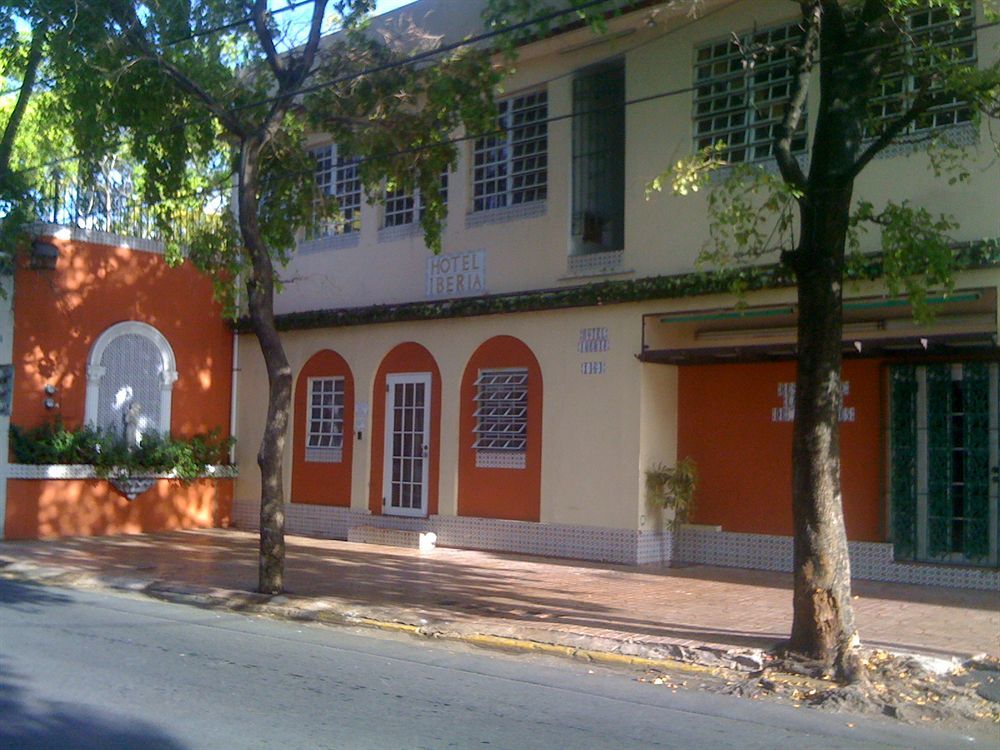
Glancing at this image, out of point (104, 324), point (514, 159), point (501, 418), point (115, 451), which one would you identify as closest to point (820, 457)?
point (501, 418)

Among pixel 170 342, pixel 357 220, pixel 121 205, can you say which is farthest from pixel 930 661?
pixel 121 205

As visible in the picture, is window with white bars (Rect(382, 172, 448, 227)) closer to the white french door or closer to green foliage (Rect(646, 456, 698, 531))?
the white french door

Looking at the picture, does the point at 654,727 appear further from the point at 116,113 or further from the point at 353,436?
the point at 353,436

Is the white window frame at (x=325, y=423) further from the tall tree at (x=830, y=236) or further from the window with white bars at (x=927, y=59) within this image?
the tall tree at (x=830, y=236)

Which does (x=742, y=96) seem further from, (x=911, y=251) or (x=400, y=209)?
(x=400, y=209)

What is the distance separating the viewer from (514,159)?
55.6 ft

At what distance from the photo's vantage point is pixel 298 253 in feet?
65.7

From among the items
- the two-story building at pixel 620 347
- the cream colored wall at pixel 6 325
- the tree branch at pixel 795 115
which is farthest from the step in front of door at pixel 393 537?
the tree branch at pixel 795 115

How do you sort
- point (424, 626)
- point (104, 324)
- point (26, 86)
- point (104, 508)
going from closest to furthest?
point (424, 626)
point (26, 86)
point (104, 508)
point (104, 324)

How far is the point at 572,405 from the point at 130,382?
26.7 feet

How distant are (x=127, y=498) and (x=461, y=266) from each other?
683cm

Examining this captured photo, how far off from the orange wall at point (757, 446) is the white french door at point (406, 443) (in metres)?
4.38

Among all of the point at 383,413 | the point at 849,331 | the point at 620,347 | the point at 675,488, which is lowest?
the point at 675,488

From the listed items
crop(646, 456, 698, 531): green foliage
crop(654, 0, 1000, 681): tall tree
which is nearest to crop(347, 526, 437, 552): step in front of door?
crop(646, 456, 698, 531): green foliage
